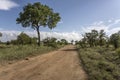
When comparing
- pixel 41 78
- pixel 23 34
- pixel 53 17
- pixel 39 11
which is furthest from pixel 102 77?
pixel 23 34

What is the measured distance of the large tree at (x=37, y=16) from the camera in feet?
132

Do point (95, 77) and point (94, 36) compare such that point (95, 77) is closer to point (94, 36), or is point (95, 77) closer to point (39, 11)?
point (39, 11)

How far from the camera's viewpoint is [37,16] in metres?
40.3

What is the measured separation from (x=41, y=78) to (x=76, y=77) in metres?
1.78

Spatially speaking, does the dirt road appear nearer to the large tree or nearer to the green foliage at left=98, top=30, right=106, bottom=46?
the large tree

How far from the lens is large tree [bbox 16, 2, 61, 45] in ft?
132

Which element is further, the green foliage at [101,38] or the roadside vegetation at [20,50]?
the green foliage at [101,38]

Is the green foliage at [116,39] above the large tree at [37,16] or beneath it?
beneath

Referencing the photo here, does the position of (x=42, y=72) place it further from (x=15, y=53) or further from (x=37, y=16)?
(x=37, y=16)

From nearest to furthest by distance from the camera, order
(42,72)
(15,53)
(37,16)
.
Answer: (42,72) → (15,53) → (37,16)

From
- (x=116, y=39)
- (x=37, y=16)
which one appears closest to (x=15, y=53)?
(x=37, y=16)

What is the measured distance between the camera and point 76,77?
977 centimetres

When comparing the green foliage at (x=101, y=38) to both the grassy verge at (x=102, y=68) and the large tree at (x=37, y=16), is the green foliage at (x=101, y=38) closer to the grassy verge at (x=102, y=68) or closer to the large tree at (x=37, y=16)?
the large tree at (x=37, y=16)

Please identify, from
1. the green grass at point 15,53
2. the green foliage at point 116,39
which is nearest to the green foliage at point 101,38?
the green foliage at point 116,39
